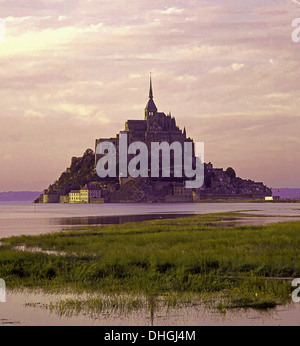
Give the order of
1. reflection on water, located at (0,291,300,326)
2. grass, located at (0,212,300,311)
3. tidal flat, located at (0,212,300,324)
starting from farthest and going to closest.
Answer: grass, located at (0,212,300,311)
tidal flat, located at (0,212,300,324)
reflection on water, located at (0,291,300,326)

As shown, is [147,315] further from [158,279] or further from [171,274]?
[171,274]

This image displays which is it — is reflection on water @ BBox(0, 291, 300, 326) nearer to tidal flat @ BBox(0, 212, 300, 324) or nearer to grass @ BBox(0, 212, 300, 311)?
tidal flat @ BBox(0, 212, 300, 324)

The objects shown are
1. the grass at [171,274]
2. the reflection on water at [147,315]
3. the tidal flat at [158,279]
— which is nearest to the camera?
the reflection on water at [147,315]

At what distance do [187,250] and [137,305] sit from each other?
11.1 meters

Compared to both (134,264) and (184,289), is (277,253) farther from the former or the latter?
(184,289)

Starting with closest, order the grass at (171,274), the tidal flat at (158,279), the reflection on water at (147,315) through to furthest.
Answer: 1. the reflection on water at (147,315)
2. the tidal flat at (158,279)
3. the grass at (171,274)

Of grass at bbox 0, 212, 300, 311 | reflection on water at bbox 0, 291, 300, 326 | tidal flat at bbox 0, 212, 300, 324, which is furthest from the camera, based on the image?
grass at bbox 0, 212, 300, 311

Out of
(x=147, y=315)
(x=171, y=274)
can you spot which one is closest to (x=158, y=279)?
(x=171, y=274)

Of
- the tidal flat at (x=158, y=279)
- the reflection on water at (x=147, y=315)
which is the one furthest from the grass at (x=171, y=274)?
the reflection on water at (x=147, y=315)

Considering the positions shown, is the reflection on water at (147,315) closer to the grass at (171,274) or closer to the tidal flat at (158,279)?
the tidal flat at (158,279)

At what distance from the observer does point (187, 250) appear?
2533 centimetres

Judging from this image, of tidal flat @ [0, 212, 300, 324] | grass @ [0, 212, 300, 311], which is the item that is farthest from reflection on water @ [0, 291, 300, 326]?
grass @ [0, 212, 300, 311]

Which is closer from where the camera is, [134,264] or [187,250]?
[134,264]
